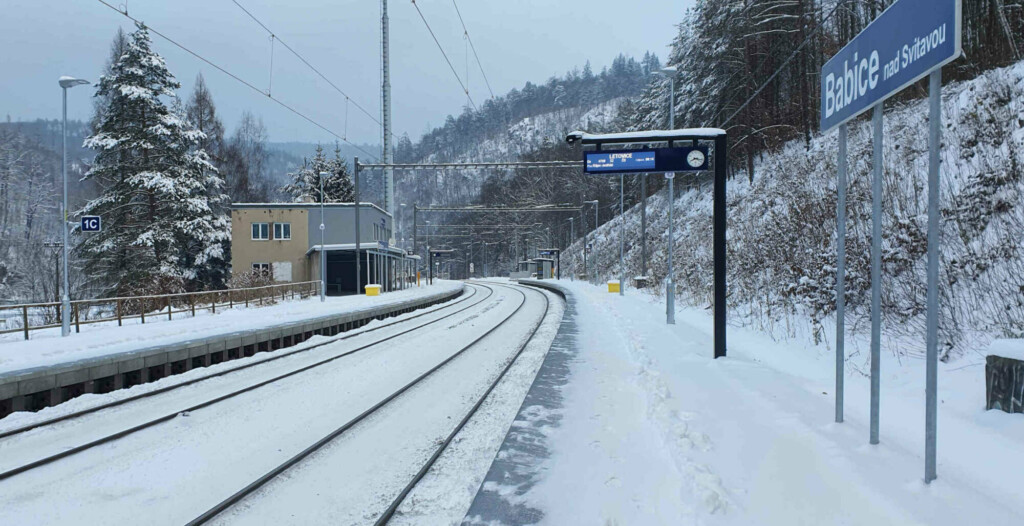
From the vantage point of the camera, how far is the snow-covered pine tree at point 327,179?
71.1 meters

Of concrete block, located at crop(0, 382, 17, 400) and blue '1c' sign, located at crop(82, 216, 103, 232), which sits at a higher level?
blue '1c' sign, located at crop(82, 216, 103, 232)

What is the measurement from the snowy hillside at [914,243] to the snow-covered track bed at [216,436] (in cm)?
635

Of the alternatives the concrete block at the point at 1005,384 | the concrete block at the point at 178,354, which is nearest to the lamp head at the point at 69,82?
the concrete block at the point at 178,354

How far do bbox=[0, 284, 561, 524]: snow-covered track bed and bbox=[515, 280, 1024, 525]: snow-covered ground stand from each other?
5.50 ft

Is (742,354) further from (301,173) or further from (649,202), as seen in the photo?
(301,173)

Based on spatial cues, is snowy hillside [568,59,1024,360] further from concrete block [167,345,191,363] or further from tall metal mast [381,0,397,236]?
tall metal mast [381,0,397,236]

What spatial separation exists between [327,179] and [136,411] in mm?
66699

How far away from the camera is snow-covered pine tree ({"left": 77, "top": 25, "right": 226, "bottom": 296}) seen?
35.0 metres

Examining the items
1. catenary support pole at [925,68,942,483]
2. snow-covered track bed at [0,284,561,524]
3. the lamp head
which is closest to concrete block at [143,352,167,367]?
snow-covered track bed at [0,284,561,524]

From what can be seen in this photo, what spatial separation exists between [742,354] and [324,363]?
7.98 metres

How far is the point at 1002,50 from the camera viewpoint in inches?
641

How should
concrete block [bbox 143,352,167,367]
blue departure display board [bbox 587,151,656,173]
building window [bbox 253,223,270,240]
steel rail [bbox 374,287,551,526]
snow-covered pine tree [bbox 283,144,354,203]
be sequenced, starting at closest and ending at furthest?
steel rail [bbox 374,287,551,526] → concrete block [bbox 143,352,167,367] → blue departure display board [bbox 587,151,656,173] → building window [bbox 253,223,270,240] → snow-covered pine tree [bbox 283,144,354,203]

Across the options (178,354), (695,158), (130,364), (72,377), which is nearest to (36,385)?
(72,377)

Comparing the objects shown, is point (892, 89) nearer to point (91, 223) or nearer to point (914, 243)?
point (914, 243)
